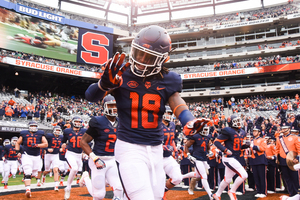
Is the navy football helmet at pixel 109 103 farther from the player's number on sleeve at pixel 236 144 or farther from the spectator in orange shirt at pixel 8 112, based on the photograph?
the spectator in orange shirt at pixel 8 112

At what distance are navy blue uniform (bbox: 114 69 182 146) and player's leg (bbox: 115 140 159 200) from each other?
92 millimetres

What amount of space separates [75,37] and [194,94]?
19119 millimetres

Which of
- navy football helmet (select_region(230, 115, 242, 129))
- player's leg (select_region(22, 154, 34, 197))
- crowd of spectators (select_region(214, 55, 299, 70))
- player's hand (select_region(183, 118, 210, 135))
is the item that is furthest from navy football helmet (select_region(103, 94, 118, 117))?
crowd of spectators (select_region(214, 55, 299, 70))

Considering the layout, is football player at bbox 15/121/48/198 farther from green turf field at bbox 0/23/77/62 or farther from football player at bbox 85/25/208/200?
green turf field at bbox 0/23/77/62

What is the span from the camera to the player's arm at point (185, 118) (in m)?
2.13

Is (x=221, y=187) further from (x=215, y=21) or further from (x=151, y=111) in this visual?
(x=215, y=21)

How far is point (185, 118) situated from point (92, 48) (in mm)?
35455

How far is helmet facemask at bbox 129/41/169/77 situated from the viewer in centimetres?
263

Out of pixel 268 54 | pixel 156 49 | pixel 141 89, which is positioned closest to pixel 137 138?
pixel 141 89

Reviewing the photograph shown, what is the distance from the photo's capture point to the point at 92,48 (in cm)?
3591

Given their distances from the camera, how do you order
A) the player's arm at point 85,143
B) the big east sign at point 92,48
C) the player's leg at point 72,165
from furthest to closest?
1. the big east sign at point 92,48
2. the player's leg at point 72,165
3. the player's arm at point 85,143

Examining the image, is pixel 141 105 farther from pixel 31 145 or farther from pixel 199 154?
pixel 31 145

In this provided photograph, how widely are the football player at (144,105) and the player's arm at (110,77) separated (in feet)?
0.04

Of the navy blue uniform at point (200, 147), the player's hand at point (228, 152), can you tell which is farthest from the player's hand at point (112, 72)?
the navy blue uniform at point (200, 147)
